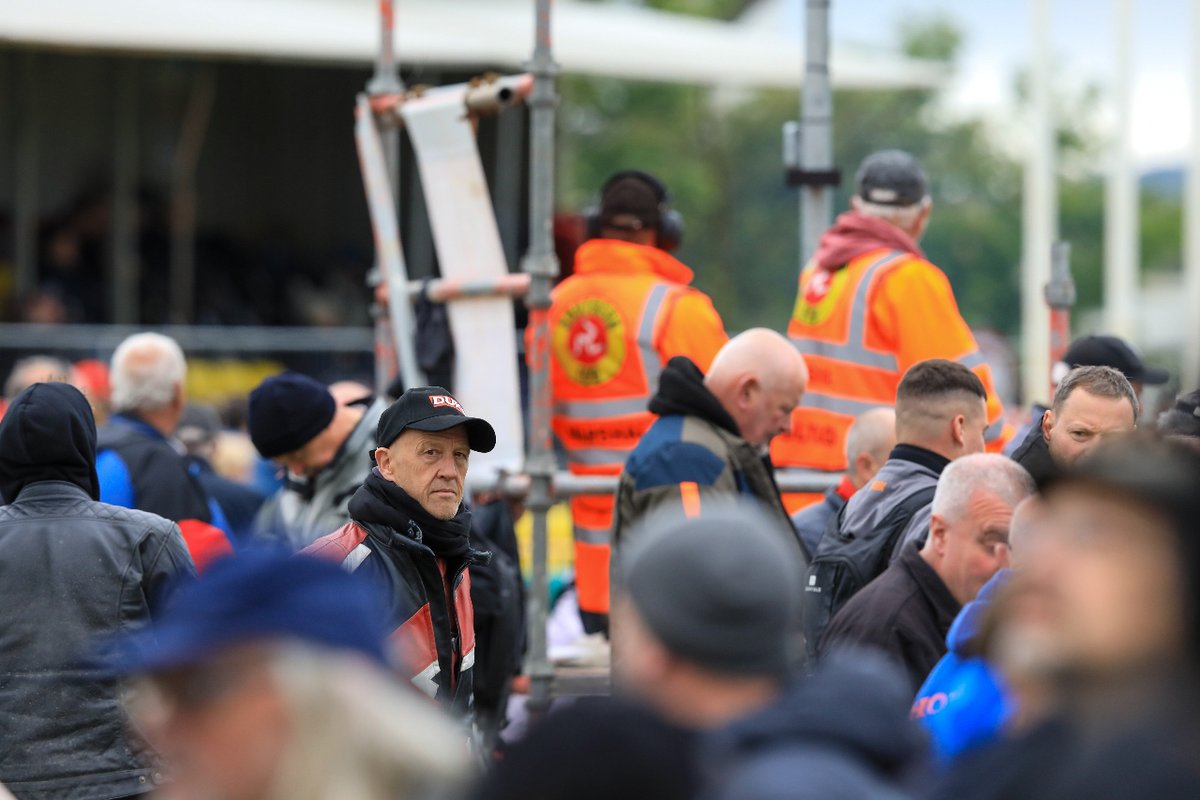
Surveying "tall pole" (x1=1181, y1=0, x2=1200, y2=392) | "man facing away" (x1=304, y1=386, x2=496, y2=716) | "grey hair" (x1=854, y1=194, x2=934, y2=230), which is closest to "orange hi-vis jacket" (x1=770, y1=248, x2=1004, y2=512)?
"grey hair" (x1=854, y1=194, x2=934, y2=230)

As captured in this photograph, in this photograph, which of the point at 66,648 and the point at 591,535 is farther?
the point at 591,535

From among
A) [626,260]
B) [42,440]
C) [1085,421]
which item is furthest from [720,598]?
[626,260]

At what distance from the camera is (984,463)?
4.49 meters

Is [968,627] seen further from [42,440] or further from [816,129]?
[816,129]

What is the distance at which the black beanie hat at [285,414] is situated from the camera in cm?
651

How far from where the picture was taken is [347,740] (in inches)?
90.2

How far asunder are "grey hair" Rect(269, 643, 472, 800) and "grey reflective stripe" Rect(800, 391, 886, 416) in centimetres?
481

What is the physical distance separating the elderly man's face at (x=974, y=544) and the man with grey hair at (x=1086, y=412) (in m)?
0.93

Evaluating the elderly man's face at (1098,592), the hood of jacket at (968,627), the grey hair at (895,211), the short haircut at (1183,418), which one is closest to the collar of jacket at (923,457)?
the short haircut at (1183,418)

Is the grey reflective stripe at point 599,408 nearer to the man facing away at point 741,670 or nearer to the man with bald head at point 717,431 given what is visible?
the man with bald head at point 717,431

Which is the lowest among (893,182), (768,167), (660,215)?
(660,215)

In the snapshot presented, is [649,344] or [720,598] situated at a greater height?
[649,344]

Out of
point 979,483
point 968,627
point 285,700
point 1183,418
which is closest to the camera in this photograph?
point 285,700

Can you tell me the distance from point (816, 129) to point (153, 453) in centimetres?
306
